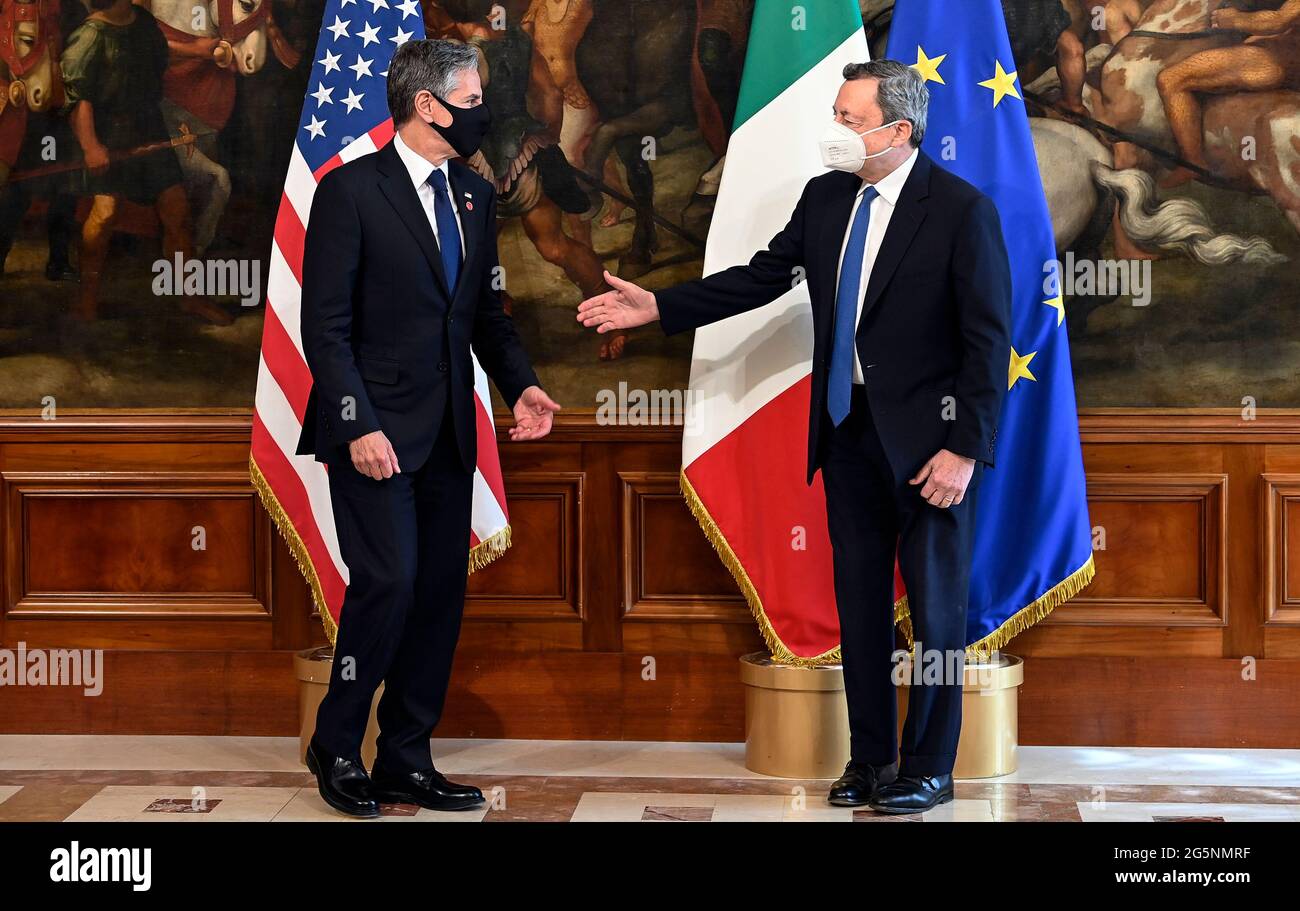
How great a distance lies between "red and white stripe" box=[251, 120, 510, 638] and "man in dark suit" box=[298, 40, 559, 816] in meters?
0.56

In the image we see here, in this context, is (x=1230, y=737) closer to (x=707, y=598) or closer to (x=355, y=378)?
(x=707, y=598)

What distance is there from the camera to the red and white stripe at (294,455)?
4699mm

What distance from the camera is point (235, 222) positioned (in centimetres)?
511

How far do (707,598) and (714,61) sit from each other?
5.99ft

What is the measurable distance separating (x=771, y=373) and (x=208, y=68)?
2227 mm

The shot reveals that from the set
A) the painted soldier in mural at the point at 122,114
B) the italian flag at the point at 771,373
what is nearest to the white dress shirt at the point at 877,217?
the italian flag at the point at 771,373

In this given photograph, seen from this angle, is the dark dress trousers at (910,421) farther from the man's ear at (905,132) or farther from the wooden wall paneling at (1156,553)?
the wooden wall paneling at (1156,553)

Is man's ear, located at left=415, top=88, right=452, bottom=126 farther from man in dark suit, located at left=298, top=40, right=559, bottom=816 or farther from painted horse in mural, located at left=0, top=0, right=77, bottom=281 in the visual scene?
painted horse in mural, located at left=0, top=0, right=77, bottom=281

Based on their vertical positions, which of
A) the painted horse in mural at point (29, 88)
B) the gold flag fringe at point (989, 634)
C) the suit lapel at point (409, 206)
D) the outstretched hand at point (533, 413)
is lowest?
the gold flag fringe at point (989, 634)

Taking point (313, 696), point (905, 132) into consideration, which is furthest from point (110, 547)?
point (905, 132)

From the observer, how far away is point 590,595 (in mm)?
5074

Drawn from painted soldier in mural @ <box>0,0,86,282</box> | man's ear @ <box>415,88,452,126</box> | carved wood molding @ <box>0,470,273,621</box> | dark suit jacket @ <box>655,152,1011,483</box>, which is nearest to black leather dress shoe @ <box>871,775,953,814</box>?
dark suit jacket @ <box>655,152,1011,483</box>

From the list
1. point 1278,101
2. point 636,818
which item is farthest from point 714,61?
point 636,818

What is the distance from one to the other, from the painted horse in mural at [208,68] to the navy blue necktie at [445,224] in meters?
1.29
